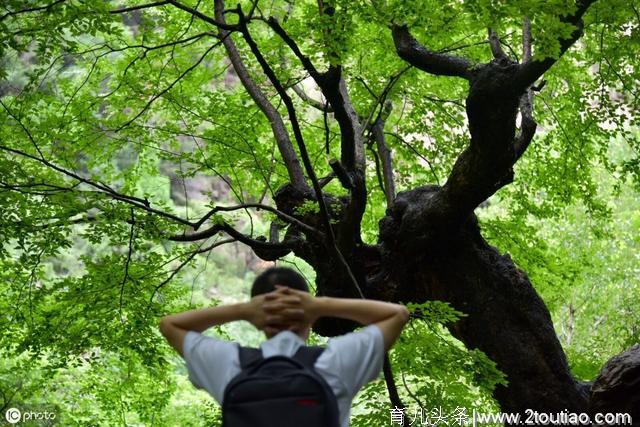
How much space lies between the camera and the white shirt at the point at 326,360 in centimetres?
215

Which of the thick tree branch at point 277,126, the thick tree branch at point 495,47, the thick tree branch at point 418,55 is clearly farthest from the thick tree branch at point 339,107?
the thick tree branch at point 495,47

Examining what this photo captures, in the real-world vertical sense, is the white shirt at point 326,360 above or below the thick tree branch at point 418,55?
below

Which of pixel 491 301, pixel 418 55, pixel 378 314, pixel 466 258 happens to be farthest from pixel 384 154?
pixel 378 314

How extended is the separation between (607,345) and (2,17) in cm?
1296

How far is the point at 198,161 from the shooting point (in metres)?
7.41

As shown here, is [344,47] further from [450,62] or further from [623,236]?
[623,236]

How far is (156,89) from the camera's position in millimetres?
8180

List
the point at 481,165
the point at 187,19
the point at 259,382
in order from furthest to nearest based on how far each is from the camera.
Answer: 1. the point at 187,19
2. the point at 481,165
3. the point at 259,382

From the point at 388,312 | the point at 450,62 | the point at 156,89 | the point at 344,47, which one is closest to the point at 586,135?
the point at 450,62

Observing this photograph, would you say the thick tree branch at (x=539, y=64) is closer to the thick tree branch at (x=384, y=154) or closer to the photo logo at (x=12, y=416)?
the thick tree branch at (x=384, y=154)

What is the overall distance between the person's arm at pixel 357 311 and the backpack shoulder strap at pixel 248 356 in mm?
129

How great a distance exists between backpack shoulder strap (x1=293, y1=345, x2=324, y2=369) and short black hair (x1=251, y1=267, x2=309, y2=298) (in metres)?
0.21

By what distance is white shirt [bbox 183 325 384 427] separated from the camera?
2.15 m

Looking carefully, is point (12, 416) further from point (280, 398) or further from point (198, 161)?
point (280, 398)
